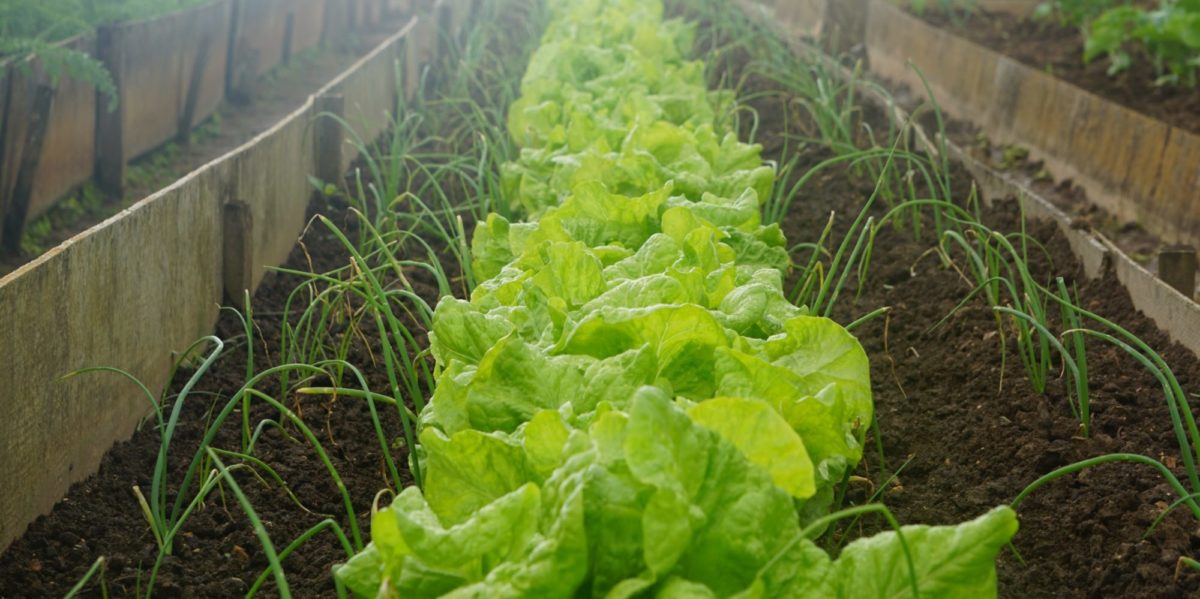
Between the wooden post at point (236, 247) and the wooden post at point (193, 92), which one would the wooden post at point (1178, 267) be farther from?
the wooden post at point (193, 92)

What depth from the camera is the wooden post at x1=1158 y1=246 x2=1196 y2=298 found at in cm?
387

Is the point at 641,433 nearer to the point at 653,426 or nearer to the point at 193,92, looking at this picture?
the point at 653,426

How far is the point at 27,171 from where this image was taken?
5.50 metres

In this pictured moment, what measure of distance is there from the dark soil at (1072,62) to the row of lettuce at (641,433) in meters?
4.17

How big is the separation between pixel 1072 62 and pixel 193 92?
16.9 feet

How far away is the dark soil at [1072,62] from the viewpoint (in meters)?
6.80

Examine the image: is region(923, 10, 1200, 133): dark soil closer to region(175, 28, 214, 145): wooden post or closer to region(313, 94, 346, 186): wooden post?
region(313, 94, 346, 186): wooden post

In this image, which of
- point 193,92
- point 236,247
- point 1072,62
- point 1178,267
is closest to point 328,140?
point 236,247

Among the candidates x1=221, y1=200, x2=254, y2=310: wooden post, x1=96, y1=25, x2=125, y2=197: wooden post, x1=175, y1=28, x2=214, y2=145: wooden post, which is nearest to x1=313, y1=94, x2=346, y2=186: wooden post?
x1=221, y1=200, x2=254, y2=310: wooden post

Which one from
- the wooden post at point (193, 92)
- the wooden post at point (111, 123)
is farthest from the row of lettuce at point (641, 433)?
the wooden post at point (193, 92)

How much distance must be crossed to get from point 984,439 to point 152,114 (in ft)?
17.8

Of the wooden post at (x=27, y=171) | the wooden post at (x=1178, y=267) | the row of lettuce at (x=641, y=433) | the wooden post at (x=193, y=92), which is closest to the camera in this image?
the row of lettuce at (x=641, y=433)

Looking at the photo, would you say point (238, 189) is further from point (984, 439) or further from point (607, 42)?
point (607, 42)

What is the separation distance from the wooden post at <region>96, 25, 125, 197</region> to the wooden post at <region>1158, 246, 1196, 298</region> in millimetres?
4614
